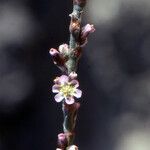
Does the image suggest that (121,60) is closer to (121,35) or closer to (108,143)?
(121,35)

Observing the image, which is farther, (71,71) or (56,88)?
(56,88)

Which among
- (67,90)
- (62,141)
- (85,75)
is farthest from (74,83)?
(85,75)

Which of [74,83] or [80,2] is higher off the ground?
[80,2]

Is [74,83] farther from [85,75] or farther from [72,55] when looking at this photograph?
[85,75]

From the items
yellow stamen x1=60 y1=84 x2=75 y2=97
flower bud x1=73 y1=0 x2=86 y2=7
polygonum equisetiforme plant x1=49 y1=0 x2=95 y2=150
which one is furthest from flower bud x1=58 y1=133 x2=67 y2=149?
flower bud x1=73 y1=0 x2=86 y2=7

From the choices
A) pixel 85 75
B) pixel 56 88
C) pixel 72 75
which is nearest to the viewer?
pixel 72 75

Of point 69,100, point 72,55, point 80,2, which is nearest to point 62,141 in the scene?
point 69,100

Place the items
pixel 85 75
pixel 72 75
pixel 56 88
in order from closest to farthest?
pixel 72 75 < pixel 56 88 < pixel 85 75

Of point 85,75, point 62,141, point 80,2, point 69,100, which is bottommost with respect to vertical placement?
point 62,141
